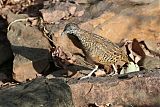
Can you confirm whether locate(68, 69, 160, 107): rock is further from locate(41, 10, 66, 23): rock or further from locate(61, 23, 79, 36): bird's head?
locate(41, 10, 66, 23): rock

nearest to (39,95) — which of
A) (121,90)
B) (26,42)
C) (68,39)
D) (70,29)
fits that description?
(121,90)

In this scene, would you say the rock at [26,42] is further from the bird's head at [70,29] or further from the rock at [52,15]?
the bird's head at [70,29]

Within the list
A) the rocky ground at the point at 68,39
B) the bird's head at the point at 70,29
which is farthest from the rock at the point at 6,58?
the bird's head at the point at 70,29

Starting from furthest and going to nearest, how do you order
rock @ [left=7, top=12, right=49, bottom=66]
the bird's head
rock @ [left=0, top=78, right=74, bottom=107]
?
rock @ [left=7, top=12, right=49, bottom=66]
the bird's head
rock @ [left=0, top=78, right=74, bottom=107]

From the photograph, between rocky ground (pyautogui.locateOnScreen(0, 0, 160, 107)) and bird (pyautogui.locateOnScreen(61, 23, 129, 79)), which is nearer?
bird (pyautogui.locateOnScreen(61, 23, 129, 79))

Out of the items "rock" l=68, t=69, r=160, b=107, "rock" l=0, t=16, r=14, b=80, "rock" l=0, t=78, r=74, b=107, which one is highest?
"rock" l=0, t=78, r=74, b=107

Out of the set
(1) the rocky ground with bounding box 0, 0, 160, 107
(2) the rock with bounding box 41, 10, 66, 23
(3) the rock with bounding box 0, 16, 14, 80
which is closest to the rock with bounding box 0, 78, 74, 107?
(1) the rocky ground with bounding box 0, 0, 160, 107
